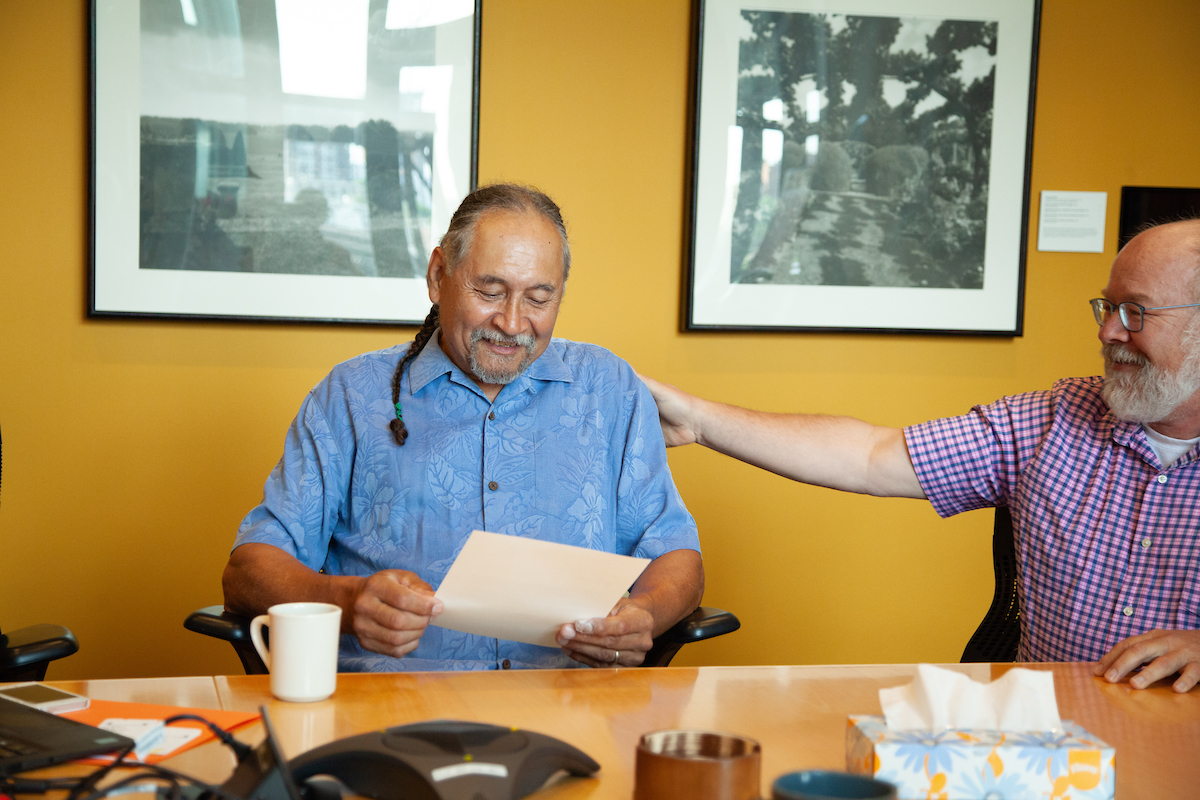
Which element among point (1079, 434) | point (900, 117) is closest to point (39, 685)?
point (1079, 434)

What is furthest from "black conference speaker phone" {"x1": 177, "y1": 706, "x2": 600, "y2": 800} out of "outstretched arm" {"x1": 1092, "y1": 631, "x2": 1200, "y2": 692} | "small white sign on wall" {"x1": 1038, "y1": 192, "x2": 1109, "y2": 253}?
"small white sign on wall" {"x1": 1038, "y1": 192, "x2": 1109, "y2": 253}

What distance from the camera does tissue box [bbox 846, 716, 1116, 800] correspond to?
85 cm

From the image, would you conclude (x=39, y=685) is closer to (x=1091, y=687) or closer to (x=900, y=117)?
(x=1091, y=687)

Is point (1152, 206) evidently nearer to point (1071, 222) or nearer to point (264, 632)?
point (1071, 222)

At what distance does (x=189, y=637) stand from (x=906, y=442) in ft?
6.17

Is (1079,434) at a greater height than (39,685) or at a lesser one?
greater

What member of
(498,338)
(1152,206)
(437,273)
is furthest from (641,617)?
(1152,206)

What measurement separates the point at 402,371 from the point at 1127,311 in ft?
4.20

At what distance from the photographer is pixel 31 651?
143cm

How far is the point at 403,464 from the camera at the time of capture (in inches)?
70.2

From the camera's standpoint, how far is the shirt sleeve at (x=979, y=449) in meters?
1.83

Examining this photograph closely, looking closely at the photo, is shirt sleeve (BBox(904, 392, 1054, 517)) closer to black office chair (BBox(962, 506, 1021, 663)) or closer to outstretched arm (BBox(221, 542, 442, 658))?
black office chair (BBox(962, 506, 1021, 663))

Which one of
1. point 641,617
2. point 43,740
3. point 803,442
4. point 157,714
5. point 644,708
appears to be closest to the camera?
point 43,740

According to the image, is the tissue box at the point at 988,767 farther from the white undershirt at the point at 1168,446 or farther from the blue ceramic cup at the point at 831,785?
the white undershirt at the point at 1168,446
